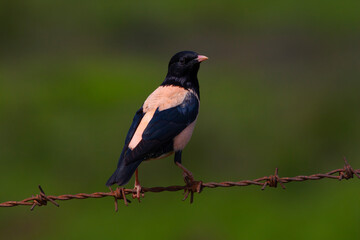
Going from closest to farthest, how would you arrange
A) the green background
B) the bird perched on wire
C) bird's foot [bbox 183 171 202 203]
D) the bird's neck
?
the bird perched on wire → bird's foot [bbox 183 171 202 203] → the bird's neck → the green background

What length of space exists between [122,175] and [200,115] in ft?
52.5

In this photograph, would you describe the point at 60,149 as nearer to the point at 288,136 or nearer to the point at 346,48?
the point at 288,136

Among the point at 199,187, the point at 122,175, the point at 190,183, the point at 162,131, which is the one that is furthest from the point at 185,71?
the point at 122,175

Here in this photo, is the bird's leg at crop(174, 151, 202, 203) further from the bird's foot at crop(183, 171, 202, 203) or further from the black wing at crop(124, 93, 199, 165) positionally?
the black wing at crop(124, 93, 199, 165)

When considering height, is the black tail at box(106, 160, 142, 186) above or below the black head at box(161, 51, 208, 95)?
below

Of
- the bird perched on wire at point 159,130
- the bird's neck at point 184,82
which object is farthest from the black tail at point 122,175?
the bird's neck at point 184,82

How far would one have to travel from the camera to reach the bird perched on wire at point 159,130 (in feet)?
25.3

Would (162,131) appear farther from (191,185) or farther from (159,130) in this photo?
(191,185)

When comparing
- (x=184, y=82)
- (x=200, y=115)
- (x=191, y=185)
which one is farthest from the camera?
(x=200, y=115)

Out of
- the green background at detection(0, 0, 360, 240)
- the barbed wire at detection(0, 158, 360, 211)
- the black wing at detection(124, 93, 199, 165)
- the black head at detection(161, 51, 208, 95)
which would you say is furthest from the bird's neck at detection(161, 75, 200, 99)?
the green background at detection(0, 0, 360, 240)

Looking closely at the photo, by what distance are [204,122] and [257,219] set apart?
10.2ft

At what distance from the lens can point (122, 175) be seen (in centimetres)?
761

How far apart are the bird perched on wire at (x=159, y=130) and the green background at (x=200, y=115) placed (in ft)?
35.4

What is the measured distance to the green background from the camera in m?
21.0
